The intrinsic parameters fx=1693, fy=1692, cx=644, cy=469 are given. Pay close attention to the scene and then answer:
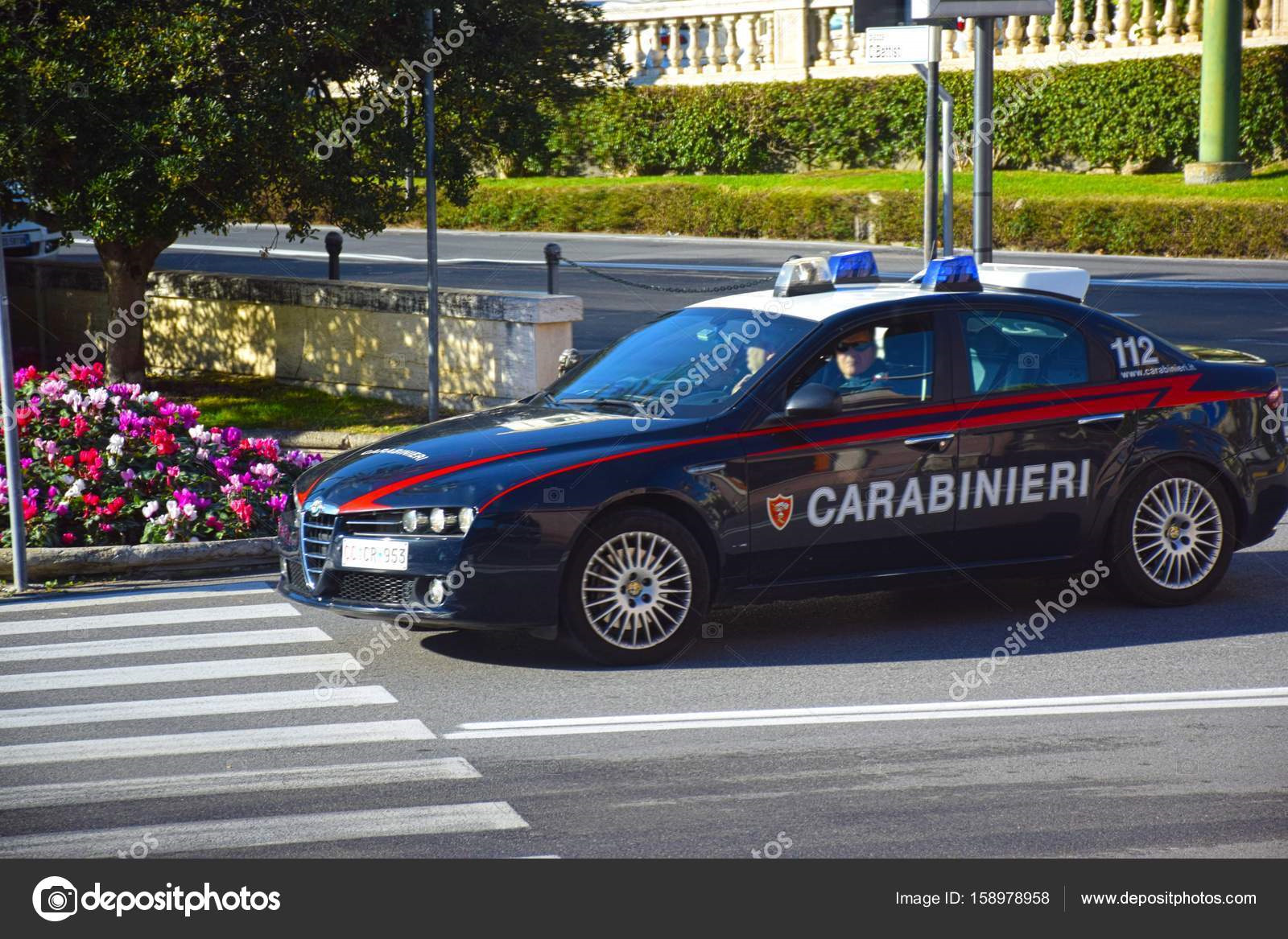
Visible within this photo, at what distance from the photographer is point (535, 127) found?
14594 mm

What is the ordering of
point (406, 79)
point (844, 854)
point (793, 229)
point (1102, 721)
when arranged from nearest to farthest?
1. point (844, 854)
2. point (1102, 721)
3. point (406, 79)
4. point (793, 229)

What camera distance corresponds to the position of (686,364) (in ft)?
26.2

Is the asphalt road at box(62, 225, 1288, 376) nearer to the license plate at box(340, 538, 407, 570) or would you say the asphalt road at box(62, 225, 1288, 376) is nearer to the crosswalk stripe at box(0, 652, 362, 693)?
the crosswalk stripe at box(0, 652, 362, 693)

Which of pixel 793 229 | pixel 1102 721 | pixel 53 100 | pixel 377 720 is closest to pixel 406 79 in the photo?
pixel 53 100

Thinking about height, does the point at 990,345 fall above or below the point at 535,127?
below

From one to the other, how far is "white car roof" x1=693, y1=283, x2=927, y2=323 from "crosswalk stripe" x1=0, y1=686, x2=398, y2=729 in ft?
8.58

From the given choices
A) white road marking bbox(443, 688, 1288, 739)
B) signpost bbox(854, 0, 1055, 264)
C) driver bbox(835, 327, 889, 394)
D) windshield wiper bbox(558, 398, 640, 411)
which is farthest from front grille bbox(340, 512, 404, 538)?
signpost bbox(854, 0, 1055, 264)

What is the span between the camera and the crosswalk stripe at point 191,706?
6.81 meters

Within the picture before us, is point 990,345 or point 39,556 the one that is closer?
point 990,345

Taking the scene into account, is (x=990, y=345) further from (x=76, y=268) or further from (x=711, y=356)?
(x=76, y=268)

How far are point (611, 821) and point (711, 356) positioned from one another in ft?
10.1

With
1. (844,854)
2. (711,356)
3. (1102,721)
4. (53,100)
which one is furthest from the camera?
(53,100)

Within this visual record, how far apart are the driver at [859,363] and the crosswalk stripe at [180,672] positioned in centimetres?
256

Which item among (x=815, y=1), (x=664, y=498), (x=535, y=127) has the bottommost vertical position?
(x=664, y=498)
